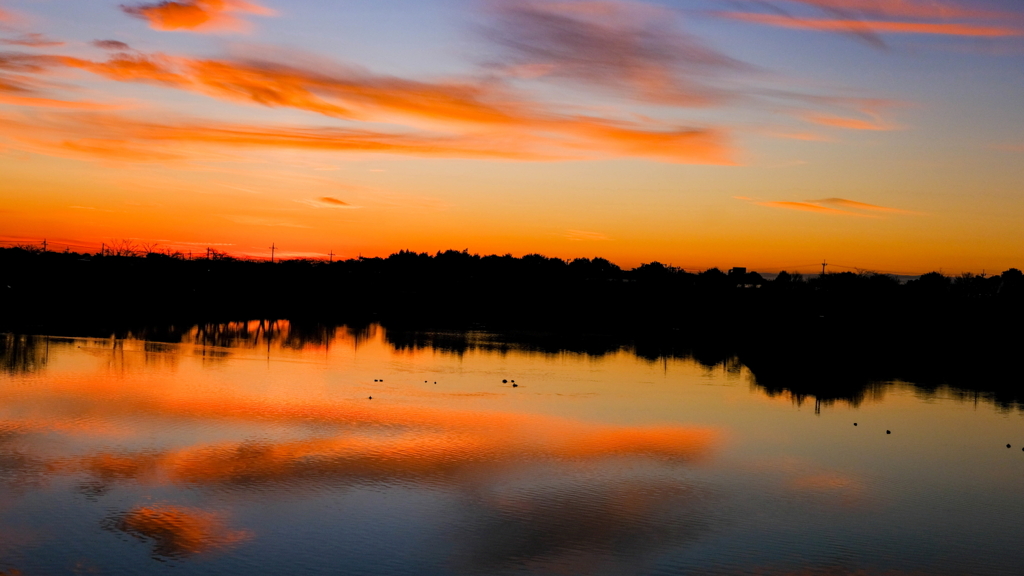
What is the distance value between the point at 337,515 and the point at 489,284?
9816 cm

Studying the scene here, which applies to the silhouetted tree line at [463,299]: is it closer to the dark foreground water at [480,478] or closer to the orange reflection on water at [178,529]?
the dark foreground water at [480,478]

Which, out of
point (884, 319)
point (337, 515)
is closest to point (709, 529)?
point (337, 515)

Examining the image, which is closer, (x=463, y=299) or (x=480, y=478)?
(x=480, y=478)

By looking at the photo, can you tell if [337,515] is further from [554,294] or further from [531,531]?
[554,294]

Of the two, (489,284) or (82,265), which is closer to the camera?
(82,265)

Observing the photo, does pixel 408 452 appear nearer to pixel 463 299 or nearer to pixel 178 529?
pixel 178 529

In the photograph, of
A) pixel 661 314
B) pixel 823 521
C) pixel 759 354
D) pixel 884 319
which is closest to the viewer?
pixel 823 521

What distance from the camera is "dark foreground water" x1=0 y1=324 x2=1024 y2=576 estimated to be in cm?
1372

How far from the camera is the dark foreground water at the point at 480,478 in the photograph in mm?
13719

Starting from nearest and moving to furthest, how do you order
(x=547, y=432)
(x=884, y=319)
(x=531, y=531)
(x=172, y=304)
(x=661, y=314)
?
1. (x=531, y=531)
2. (x=547, y=432)
3. (x=884, y=319)
4. (x=172, y=304)
5. (x=661, y=314)

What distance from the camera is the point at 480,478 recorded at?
18156mm

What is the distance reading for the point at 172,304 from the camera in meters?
73.3

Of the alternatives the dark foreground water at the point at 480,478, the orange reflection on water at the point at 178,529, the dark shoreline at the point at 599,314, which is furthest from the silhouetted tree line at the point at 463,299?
the orange reflection on water at the point at 178,529

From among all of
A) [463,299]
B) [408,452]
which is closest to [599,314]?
[463,299]
